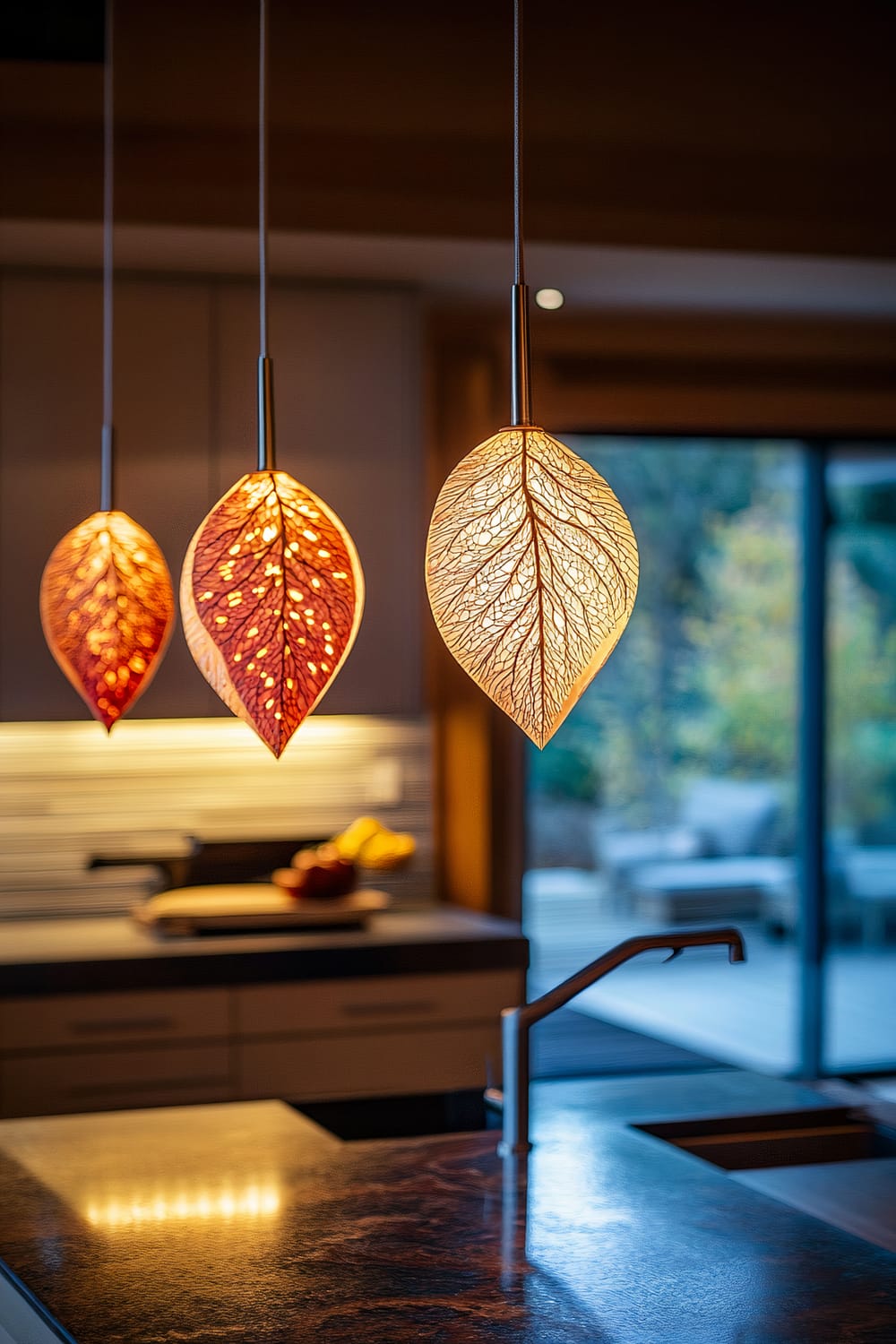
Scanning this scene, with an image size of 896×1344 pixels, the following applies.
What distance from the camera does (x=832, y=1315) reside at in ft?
4.90

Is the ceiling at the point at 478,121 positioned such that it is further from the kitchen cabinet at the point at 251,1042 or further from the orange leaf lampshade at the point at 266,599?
the orange leaf lampshade at the point at 266,599

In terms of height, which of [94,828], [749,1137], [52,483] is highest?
[52,483]

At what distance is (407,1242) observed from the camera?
169 centimetres

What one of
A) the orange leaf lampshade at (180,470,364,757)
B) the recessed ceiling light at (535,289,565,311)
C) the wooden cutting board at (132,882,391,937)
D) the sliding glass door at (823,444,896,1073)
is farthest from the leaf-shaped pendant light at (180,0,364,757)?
the sliding glass door at (823,444,896,1073)

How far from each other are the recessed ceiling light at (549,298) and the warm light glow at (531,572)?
287cm

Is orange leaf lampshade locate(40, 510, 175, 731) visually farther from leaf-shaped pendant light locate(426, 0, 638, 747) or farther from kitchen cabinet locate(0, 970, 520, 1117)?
kitchen cabinet locate(0, 970, 520, 1117)

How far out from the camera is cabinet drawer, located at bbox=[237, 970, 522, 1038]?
141 inches

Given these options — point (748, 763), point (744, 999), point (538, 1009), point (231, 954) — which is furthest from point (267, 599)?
point (744, 999)

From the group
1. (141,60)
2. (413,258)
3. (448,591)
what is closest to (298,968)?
(413,258)

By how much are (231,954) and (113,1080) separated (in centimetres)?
38

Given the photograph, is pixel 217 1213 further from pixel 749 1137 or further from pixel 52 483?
pixel 52 483

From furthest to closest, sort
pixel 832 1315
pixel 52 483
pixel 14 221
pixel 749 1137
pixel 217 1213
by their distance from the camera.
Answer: pixel 52 483, pixel 14 221, pixel 749 1137, pixel 217 1213, pixel 832 1315

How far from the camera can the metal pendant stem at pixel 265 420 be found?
1.56m

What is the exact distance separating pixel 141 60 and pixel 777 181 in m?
1.58
